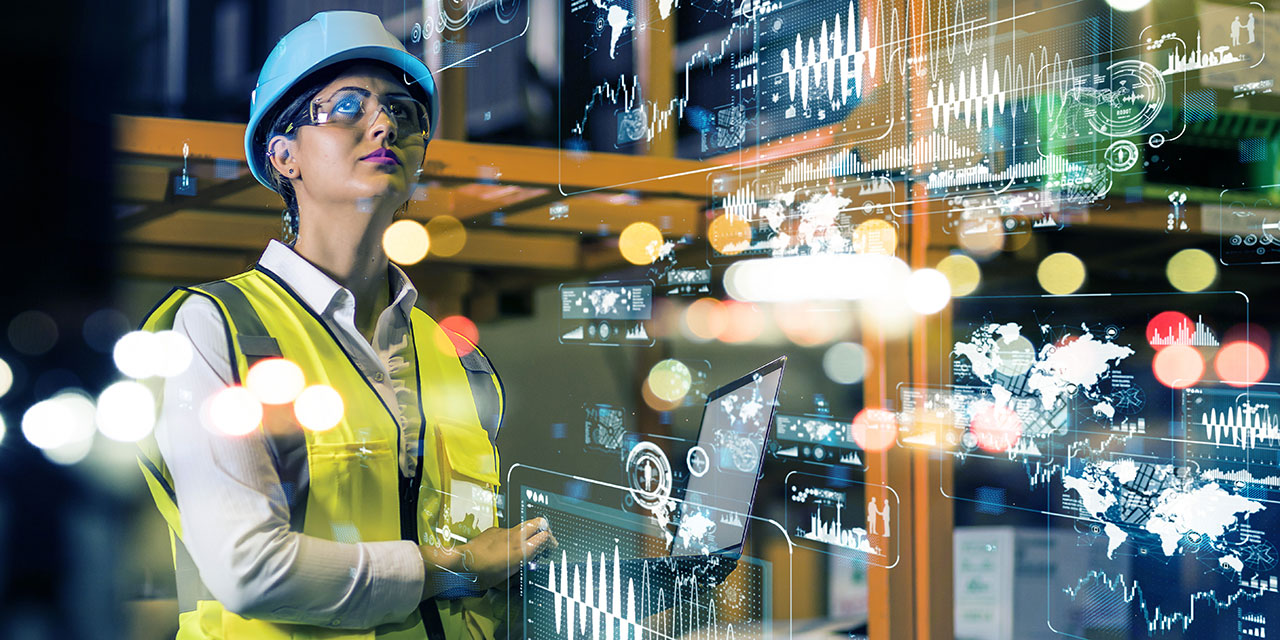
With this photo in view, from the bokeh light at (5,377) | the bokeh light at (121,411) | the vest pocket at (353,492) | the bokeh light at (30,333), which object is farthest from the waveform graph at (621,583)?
the bokeh light at (5,377)

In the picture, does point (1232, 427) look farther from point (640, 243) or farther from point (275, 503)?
point (275, 503)


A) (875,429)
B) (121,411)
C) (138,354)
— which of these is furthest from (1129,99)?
(121,411)

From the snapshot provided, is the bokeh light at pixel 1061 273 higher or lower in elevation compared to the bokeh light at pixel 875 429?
higher

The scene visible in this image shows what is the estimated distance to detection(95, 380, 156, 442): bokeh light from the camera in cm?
296

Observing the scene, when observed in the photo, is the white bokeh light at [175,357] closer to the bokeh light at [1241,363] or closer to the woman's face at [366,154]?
the woman's face at [366,154]

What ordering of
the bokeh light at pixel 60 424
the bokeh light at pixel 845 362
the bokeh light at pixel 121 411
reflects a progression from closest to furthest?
1. the bokeh light at pixel 845 362
2. the bokeh light at pixel 121 411
3. the bokeh light at pixel 60 424

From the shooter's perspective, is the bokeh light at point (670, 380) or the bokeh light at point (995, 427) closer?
the bokeh light at point (995, 427)

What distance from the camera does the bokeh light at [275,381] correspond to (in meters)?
2.19

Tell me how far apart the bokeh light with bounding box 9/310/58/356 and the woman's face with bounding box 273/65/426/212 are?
1535mm

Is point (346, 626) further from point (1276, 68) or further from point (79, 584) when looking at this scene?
point (1276, 68)

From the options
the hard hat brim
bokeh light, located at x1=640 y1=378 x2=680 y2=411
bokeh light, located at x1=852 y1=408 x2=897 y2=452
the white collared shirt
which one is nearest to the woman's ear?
the hard hat brim

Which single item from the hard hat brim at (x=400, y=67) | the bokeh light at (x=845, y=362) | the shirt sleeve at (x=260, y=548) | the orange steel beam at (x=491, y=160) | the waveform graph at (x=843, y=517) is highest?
the hard hat brim at (x=400, y=67)

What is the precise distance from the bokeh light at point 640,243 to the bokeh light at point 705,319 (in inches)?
5.4

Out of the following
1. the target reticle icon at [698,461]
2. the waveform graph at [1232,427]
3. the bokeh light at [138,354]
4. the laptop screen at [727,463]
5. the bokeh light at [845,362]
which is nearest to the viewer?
the waveform graph at [1232,427]
